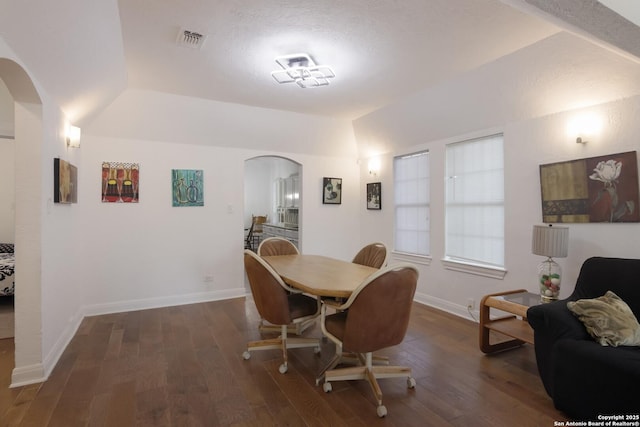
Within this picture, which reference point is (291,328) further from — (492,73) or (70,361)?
(492,73)

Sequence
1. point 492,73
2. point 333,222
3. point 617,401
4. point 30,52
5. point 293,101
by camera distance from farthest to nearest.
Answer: point 333,222 → point 293,101 → point 492,73 → point 30,52 → point 617,401

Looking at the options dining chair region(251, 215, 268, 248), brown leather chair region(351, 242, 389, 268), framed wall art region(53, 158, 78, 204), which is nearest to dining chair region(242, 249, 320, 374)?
brown leather chair region(351, 242, 389, 268)

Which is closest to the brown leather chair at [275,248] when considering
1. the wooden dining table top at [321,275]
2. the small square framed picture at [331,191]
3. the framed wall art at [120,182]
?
the wooden dining table top at [321,275]

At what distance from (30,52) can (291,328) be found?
2906 millimetres

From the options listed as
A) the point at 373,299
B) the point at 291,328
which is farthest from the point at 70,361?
the point at 373,299

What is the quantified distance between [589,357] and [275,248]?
2986 mm

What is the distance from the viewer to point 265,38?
2582 millimetres

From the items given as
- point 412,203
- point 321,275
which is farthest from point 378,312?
point 412,203

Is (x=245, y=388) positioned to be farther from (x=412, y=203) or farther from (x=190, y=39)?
(x=412, y=203)

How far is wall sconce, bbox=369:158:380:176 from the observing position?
207 inches

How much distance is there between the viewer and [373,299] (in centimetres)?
201

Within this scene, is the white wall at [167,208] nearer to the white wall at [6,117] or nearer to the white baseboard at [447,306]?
the white wall at [6,117]

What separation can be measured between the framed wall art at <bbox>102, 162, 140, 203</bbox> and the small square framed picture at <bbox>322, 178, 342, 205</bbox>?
8.90ft

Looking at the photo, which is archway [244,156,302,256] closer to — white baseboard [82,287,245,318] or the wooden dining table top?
white baseboard [82,287,245,318]
